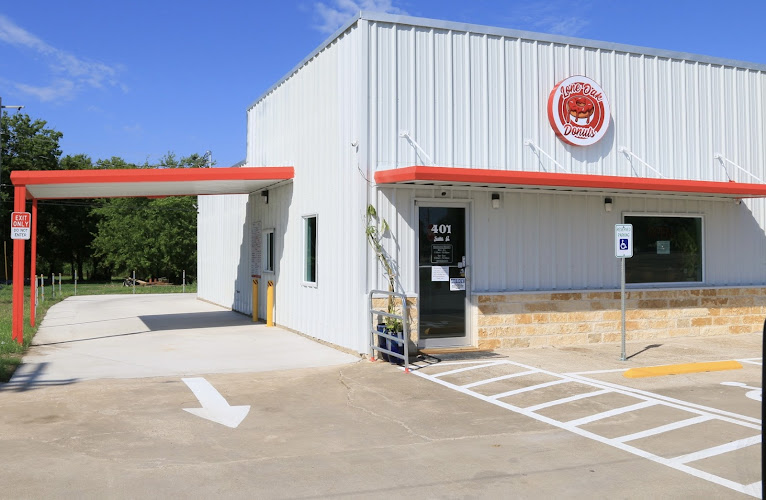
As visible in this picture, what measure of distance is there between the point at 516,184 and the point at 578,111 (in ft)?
9.23

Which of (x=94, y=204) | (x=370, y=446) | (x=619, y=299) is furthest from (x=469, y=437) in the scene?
(x=94, y=204)

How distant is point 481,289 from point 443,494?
23.5 feet

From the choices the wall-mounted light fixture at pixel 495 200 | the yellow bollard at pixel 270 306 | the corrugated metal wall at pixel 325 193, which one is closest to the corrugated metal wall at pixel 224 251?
the yellow bollard at pixel 270 306

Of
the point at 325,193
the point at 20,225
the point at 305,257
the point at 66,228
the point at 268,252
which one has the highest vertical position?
the point at 66,228

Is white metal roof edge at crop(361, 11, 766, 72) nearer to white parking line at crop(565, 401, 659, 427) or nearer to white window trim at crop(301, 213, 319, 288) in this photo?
white window trim at crop(301, 213, 319, 288)

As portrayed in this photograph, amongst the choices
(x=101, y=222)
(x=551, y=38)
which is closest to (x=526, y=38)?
(x=551, y=38)

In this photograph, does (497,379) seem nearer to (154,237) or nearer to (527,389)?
(527,389)

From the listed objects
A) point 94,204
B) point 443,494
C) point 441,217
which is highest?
point 94,204

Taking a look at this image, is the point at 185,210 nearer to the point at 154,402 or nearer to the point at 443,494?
the point at 154,402

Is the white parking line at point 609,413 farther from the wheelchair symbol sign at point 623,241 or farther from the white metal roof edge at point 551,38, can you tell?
the white metal roof edge at point 551,38

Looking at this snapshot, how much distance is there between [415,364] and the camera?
10.7 metres

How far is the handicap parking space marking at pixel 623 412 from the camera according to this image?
19.2 feet

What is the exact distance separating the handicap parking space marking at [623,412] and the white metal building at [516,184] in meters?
1.87

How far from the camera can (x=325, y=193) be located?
12.7 meters
